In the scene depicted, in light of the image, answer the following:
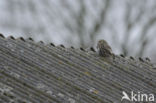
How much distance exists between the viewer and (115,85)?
8875 mm

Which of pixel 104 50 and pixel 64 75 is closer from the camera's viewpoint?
pixel 64 75

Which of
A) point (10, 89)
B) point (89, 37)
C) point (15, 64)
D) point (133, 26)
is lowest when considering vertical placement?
point (10, 89)

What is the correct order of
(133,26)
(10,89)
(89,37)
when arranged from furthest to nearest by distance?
1. (133,26)
2. (89,37)
3. (10,89)

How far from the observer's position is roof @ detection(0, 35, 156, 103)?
7.88 metres

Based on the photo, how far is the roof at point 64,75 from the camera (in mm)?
7879

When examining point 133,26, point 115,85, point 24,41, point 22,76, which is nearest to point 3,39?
point 24,41

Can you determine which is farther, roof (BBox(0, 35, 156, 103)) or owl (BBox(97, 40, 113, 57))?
owl (BBox(97, 40, 113, 57))

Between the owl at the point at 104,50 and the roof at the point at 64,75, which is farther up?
the owl at the point at 104,50

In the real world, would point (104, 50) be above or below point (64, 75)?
above

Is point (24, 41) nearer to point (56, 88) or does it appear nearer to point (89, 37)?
point (56, 88)

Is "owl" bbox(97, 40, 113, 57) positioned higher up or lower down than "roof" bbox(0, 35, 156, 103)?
higher up

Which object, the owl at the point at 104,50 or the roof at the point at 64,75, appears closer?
the roof at the point at 64,75

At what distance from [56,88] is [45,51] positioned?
1.38 metres

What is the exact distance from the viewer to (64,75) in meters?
8.67
